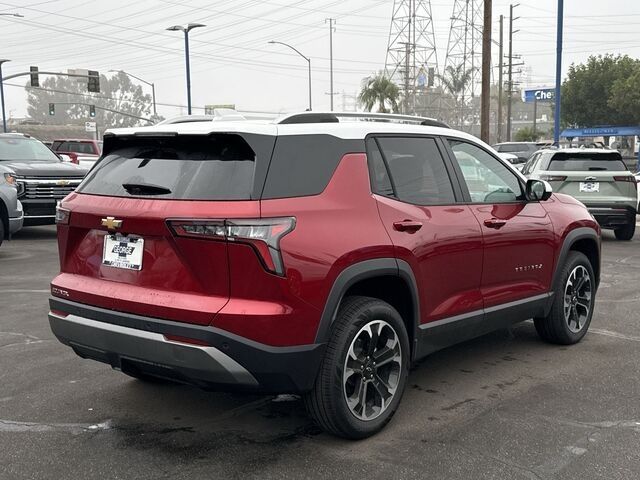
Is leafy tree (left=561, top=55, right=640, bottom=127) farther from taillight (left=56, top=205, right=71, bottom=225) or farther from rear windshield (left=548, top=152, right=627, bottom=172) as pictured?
taillight (left=56, top=205, right=71, bottom=225)

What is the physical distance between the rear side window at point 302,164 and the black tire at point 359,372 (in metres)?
0.67

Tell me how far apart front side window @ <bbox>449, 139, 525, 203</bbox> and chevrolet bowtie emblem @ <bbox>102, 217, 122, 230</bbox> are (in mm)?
2268

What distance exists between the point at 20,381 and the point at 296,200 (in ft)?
8.79

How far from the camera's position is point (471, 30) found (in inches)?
3420

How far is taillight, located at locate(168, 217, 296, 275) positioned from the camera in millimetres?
3189

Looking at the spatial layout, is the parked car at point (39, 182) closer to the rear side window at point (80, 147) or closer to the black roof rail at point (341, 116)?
the rear side window at point (80, 147)

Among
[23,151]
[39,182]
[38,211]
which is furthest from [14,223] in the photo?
[23,151]

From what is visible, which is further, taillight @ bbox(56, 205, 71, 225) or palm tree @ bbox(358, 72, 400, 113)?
palm tree @ bbox(358, 72, 400, 113)

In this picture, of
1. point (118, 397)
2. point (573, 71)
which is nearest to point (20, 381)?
point (118, 397)

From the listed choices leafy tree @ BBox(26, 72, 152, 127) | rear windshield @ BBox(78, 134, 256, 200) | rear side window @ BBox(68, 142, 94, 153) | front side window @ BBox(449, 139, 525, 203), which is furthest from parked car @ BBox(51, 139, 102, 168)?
leafy tree @ BBox(26, 72, 152, 127)

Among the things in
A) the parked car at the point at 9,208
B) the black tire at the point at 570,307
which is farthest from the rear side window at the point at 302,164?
the parked car at the point at 9,208

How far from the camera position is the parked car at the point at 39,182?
39.6ft

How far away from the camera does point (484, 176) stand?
484cm

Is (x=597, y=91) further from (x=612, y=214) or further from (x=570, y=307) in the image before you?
(x=570, y=307)
